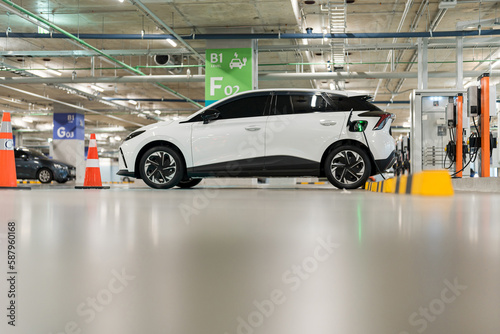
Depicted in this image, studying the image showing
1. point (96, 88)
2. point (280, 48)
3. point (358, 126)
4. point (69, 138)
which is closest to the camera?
point (358, 126)

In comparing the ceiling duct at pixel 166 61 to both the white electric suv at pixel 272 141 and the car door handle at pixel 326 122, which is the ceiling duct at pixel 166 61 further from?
the car door handle at pixel 326 122

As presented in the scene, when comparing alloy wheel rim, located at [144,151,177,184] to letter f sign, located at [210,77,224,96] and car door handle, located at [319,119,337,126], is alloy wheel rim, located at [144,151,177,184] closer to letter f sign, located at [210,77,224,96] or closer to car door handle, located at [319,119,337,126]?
car door handle, located at [319,119,337,126]

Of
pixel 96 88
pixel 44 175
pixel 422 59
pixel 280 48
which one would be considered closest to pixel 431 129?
pixel 422 59

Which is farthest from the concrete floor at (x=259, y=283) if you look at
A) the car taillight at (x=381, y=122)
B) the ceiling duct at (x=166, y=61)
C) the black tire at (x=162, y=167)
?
the ceiling duct at (x=166, y=61)

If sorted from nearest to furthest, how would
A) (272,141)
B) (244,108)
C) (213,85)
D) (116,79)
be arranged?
(272,141), (244,108), (213,85), (116,79)

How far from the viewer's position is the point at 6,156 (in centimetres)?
663

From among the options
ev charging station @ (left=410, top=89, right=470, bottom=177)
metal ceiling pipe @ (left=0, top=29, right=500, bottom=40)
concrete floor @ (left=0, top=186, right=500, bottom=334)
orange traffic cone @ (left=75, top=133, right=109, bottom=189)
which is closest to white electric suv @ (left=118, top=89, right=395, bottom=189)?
orange traffic cone @ (left=75, top=133, right=109, bottom=189)

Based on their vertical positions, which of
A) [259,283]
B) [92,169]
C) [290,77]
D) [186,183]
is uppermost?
[290,77]

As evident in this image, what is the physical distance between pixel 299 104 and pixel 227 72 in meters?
6.74

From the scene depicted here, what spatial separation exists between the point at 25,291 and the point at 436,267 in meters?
0.95

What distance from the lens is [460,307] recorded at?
868mm

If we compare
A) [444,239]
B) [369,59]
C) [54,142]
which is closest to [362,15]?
[369,59]

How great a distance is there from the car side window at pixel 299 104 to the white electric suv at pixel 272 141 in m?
0.01

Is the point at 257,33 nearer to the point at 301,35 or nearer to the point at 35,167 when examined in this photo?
the point at 301,35
